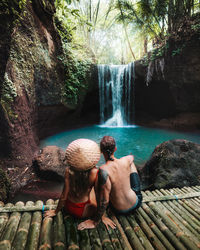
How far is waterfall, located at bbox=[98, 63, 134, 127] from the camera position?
451 inches

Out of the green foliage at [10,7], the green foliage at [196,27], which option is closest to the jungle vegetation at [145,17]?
the green foliage at [196,27]

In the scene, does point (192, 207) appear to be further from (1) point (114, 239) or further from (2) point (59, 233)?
(2) point (59, 233)

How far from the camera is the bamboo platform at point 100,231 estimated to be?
1489 millimetres

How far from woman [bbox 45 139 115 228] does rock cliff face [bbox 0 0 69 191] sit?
2.83m

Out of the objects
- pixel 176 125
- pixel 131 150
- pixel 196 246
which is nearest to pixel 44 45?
pixel 131 150

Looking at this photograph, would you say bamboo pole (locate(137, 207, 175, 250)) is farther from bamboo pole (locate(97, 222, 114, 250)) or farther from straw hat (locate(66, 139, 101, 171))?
straw hat (locate(66, 139, 101, 171))

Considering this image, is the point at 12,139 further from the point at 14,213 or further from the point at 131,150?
the point at 131,150

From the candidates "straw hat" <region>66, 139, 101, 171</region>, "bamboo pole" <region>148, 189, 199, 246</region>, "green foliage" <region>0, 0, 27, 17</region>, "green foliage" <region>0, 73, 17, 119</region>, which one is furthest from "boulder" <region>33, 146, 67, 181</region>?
"green foliage" <region>0, 0, 27, 17</region>

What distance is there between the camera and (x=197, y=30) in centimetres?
801

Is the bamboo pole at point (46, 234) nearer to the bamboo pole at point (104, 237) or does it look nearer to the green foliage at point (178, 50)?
the bamboo pole at point (104, 237)

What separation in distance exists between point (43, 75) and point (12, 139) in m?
3.17

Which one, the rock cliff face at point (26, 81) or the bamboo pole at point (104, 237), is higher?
the rock cliff face at point (26, 81)

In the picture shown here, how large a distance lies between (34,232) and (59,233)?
280 millimetres

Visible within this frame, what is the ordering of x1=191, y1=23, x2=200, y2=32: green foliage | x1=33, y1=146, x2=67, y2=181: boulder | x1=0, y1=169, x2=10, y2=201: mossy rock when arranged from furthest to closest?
x1=191, y1=23, x2=200, y2=32: green foliage, x1=33, y1=146, x2=67, y2=181: boulder, x1=0, y1=169, x2=10, y2=201: mossy rock
